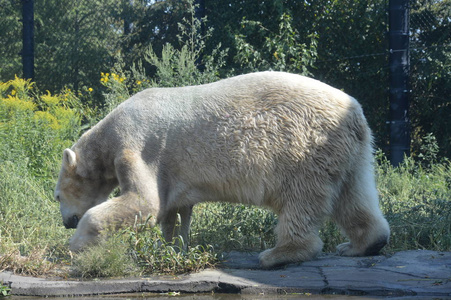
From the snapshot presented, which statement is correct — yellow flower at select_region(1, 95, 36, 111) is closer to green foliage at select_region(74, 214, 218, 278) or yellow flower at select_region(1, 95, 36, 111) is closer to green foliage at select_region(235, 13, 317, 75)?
green foliage at select_region(235, 13, 317, 75)

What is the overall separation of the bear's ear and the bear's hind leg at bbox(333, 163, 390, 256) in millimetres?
2251

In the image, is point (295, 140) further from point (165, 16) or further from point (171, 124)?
point (165, 16)

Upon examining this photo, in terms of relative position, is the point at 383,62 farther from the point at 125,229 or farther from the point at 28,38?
the point at 125,229

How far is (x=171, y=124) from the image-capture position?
15.5 feet

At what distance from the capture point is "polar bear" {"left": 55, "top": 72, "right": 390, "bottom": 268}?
4.49 meters

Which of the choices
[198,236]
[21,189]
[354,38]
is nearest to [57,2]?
[354,38]

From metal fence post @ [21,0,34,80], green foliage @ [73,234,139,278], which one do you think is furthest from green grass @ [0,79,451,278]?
metal fence post @ [21,0,34,80]

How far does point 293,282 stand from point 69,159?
7.31ft

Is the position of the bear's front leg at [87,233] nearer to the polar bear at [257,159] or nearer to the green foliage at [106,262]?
the polar bear at [257,159]

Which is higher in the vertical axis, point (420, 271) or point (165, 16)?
point (165, 16)

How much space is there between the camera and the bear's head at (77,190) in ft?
16.8

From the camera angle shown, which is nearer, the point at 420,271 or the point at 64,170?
the point at 420,271

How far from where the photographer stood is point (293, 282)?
4016mm

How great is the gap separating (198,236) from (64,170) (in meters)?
1.36
